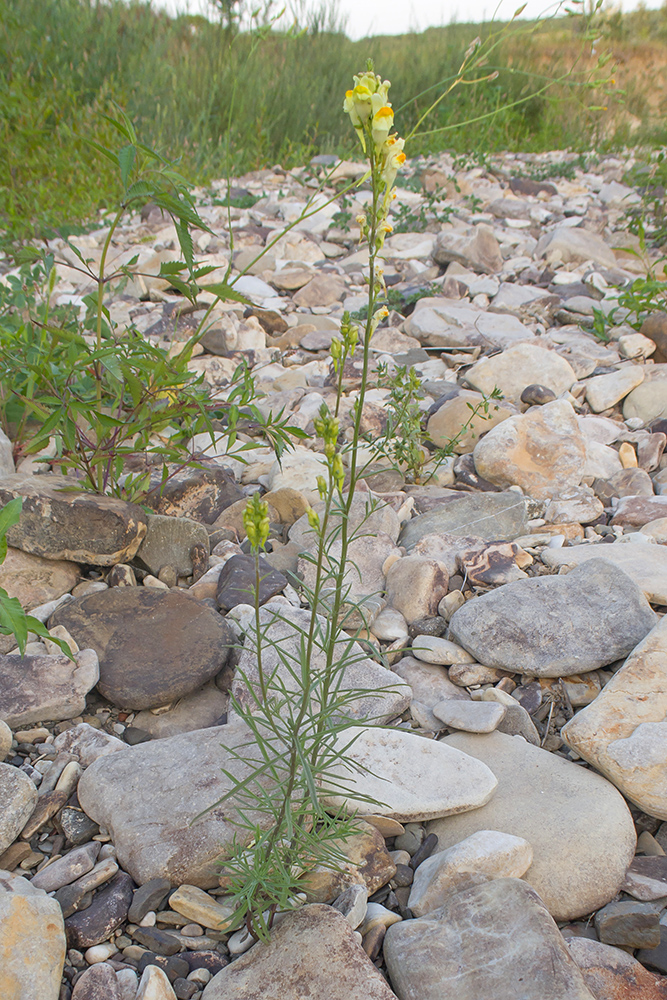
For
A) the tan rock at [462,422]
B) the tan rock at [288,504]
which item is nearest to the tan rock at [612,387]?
the tan rock at [462,422]

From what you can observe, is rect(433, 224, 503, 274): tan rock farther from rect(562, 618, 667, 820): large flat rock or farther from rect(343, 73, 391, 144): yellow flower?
rect(343, 73, 391, 144): yellow flower

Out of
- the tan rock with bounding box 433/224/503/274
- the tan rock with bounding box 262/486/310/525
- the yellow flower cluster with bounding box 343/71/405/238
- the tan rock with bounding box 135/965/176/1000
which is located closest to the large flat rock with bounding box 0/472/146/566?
the tan rock with bounding box 262/486/310/525

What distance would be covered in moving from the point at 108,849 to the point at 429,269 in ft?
17.3

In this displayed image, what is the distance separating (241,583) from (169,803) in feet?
2.92

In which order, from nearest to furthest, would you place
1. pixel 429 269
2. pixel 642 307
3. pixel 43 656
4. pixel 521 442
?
pixel 43 656, pixel 521 442, pixel 642 307, pixel 429 269

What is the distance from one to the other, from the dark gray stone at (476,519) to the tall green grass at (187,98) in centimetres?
364

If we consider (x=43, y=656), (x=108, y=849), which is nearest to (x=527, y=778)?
(x=108, y=849)

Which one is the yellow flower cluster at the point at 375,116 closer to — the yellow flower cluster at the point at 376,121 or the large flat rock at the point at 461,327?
the yellow flower cluster at the point at 376,121

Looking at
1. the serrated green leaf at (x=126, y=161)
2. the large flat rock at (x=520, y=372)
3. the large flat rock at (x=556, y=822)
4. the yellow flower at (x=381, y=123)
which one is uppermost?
the serrated green leaf at (x=126, y=161)

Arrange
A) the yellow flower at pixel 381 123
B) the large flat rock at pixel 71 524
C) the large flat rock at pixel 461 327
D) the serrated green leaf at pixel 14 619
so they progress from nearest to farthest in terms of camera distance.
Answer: the yellow flower at pixel 381 123
the serrated green leaf at pixel 14 619
the large flat rock at pixel 71 524
the large flat rock at pixel 461 327

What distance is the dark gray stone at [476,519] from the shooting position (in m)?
2.96

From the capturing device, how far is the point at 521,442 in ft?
11.2

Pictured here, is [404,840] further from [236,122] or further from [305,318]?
[236,122]

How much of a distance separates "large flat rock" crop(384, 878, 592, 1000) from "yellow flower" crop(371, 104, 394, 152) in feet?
4.71
